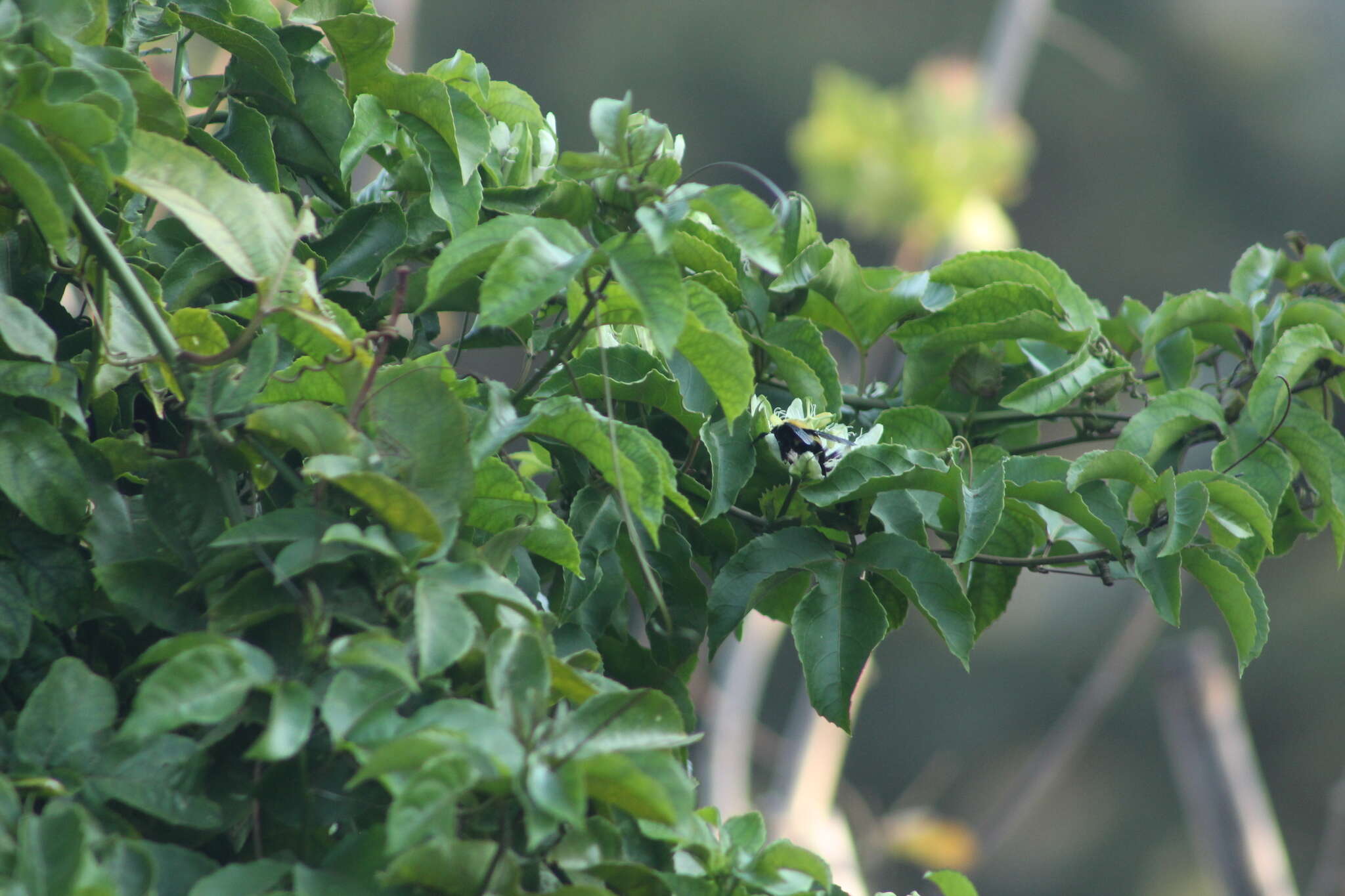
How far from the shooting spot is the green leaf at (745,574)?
58 centimetres

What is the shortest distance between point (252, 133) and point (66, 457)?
0.20 m

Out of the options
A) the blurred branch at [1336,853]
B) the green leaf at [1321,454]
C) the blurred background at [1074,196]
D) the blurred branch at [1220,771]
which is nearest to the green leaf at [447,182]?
the green leaf at [1321,454]

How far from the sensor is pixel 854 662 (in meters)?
0.57

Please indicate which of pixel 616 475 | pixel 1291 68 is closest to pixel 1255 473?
pixel 616 475

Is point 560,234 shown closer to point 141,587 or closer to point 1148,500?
point 141,587

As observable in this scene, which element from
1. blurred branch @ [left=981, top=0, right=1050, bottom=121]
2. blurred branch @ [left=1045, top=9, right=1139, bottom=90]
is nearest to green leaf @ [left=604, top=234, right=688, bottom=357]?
blurred branch @ [left=981, top=0, right=1050, bottom=121]

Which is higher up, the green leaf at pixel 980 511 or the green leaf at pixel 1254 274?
the green leaf at pixel 1254 274

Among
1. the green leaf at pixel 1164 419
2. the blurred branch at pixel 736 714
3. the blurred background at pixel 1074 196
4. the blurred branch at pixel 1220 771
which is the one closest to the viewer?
the green leaf at pixel 1164 419

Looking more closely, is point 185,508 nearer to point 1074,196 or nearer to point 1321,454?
point 1321,454

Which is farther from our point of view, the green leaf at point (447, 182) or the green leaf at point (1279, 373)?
the green leaf at point (1279, 373)

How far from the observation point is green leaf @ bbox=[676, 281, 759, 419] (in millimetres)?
480

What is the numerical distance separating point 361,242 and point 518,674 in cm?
27

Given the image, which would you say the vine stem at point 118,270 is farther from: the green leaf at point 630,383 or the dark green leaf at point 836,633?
the dark green leaf at point 836,633

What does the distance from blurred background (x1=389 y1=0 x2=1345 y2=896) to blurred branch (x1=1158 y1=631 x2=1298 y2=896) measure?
7.02 feet
